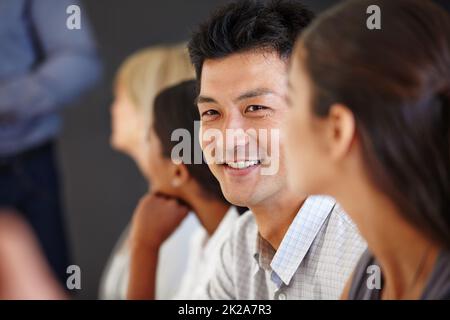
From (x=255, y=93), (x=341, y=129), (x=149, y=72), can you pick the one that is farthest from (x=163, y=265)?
(x=341, y=129)

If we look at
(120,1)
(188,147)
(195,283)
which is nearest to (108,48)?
(120,1)

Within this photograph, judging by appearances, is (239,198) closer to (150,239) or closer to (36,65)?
(150,239)

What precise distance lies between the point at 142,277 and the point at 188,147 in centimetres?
26

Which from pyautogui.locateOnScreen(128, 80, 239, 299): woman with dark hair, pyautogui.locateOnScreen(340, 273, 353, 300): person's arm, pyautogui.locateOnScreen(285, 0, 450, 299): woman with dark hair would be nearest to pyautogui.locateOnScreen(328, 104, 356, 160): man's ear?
pyautogui.locateOnScreen(285, 0, 450, 299): woman with dark hair

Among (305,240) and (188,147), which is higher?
(188,147)

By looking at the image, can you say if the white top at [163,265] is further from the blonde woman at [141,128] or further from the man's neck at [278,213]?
the man's neck at [278,213]

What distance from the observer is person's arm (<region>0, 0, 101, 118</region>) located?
132 centimetres

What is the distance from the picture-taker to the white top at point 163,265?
1.24 metres

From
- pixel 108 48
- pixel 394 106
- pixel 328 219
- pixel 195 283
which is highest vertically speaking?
pixel 108 48

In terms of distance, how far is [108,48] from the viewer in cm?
138

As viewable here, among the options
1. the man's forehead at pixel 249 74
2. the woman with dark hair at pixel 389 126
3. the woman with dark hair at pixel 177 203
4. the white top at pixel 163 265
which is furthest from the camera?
the white top at pixel 163 265

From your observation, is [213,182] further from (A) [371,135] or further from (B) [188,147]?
(A) [371,135]

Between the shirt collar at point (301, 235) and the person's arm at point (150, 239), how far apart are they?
0.29 m

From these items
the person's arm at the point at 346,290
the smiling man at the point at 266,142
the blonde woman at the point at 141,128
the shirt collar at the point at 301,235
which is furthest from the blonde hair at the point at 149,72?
the person's arm at the point at 346,290
